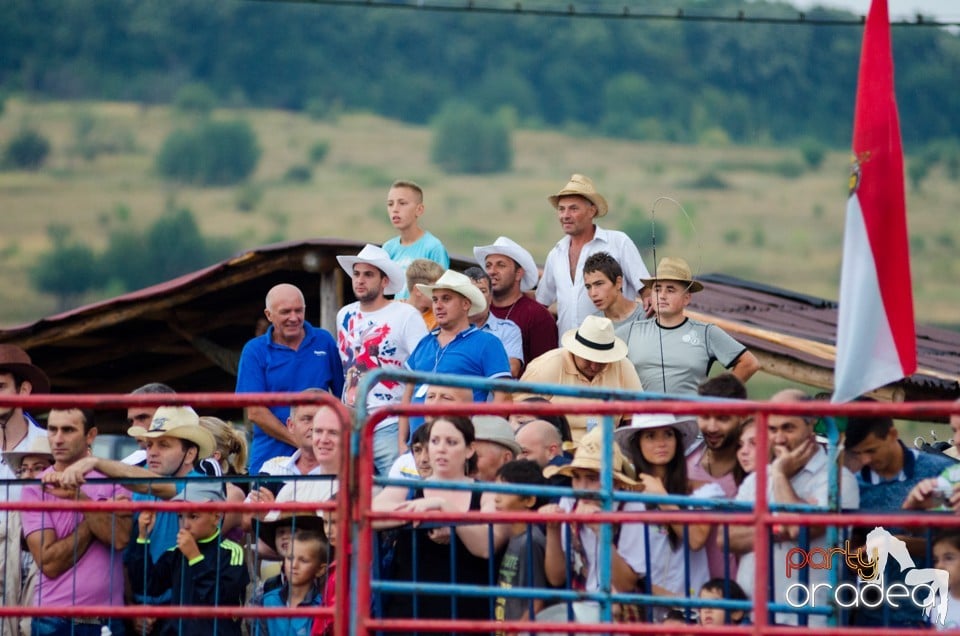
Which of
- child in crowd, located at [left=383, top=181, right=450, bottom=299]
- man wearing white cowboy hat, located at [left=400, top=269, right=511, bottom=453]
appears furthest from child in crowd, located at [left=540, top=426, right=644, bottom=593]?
child in crowd, located at [left=383, top=181, right=450, bottom=299]

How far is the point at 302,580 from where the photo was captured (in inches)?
303

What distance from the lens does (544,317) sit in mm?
10461

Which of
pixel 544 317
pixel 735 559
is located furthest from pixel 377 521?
pixel 544 317

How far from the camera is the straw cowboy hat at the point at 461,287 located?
9.46 metres

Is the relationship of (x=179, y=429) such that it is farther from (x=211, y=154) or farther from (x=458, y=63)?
(x=458, y=63)

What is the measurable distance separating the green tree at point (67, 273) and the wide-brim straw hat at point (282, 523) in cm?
7042

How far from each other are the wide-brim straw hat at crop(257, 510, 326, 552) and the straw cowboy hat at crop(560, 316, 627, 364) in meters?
2.15

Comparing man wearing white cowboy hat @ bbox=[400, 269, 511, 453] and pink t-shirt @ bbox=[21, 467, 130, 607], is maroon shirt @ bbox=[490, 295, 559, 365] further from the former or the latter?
pink t-shirt @ bbox=[21, 467, 130, 607]

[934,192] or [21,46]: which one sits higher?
[21,46]

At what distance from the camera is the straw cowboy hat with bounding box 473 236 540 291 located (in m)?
10.5

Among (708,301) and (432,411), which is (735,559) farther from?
(708,301)

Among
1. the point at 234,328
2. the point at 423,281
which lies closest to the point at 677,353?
the point at 423,281

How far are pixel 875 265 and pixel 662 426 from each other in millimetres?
1618

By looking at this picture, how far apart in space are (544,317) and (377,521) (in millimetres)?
4142
